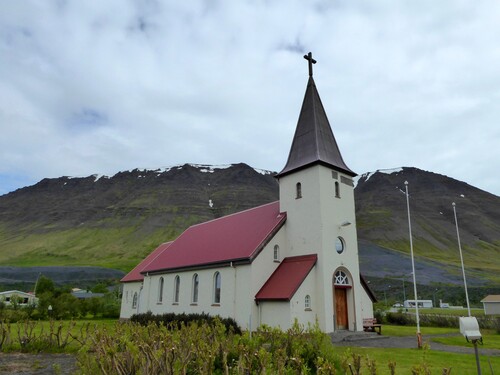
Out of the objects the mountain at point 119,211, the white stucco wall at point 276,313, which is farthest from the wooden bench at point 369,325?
the mountain at point 119,211

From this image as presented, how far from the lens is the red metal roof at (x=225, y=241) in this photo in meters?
22.7

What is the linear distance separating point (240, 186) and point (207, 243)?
148 m

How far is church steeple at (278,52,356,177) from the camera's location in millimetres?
23031

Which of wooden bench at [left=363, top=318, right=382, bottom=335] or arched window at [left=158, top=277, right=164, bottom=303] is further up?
arched window at [left=158, top=277, right=164, bottom=303]

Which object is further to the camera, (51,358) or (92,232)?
(92,232)

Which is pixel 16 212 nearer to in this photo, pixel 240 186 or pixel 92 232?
pixel 92 232

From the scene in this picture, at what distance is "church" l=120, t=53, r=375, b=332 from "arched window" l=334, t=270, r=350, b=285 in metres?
0.06

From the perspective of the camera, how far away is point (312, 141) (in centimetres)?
2370

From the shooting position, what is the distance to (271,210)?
26375 mm

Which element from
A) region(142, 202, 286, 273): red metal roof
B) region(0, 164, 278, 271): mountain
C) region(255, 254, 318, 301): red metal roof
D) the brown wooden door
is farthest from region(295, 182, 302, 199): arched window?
region(0, 164, 278, 271): mountain

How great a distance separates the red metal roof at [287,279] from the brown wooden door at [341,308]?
2.62m

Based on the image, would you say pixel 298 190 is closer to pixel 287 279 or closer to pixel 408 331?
pixel 287 279

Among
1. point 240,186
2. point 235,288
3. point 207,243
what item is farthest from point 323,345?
point 240,186

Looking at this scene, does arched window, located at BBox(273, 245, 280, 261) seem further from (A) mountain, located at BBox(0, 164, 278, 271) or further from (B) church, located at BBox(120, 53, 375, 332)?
(A) mountain, located at BBox(0, 164, 278, 271)
